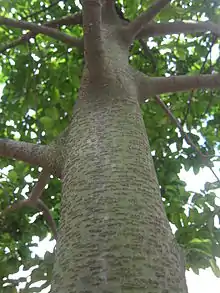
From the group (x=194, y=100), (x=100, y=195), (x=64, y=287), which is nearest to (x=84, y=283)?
(x=64, y=287)

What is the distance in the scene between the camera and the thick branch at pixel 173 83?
2.12 metres

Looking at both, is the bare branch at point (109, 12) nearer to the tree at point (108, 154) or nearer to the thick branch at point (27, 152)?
the tree at point (108, 154)

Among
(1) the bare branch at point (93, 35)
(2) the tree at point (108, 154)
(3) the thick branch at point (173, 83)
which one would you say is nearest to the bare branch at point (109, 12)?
(2) the tree at point (108, 154)

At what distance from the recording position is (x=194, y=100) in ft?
10.4

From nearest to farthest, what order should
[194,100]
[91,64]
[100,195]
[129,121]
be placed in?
[100,195], [129,121], [91,64], [194,100]

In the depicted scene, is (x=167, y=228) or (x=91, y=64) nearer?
(x=167, y=228)

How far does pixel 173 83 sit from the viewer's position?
217 cm

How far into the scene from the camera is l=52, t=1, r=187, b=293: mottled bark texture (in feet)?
3.36

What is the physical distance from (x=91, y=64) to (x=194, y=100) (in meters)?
1.53

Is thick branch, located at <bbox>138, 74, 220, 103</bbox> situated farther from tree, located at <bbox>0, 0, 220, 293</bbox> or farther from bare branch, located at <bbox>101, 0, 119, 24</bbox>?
bare branch, located at <bbox>101, 0, 119, 24</bbox>

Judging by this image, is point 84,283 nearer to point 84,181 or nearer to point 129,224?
point 129,224

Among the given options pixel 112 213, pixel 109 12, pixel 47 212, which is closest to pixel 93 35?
pixel 112 213

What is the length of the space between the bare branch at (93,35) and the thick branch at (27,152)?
42cm

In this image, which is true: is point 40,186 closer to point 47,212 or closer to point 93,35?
point 47,212
